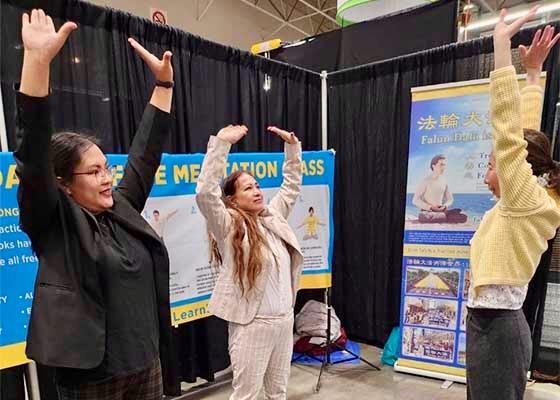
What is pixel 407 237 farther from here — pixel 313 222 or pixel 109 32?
pixel 109 32

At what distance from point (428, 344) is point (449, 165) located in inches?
50.1

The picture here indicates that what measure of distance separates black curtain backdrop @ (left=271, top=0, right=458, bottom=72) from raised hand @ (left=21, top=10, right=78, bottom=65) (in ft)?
9.41

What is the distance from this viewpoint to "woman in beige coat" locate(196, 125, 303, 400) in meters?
1.66

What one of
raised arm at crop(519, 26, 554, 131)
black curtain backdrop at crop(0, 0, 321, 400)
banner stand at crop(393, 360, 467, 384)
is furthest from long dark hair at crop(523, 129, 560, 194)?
banner stand at crop(393, 360, 467, 384)

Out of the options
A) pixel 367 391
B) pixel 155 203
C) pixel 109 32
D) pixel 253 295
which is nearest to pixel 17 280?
pixel 155 203

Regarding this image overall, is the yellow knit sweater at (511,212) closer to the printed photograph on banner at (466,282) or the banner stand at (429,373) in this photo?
the printed photograph on banner at (466,282)

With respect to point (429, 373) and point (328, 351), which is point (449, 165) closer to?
point (429, 373)

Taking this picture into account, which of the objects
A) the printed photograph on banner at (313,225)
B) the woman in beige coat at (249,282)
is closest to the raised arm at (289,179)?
the woman in beige coat at (249,282)

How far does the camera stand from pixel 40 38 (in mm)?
814

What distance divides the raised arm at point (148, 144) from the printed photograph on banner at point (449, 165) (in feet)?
6.59

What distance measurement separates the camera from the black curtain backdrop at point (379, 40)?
9.71 feet

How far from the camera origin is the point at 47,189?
86 cm

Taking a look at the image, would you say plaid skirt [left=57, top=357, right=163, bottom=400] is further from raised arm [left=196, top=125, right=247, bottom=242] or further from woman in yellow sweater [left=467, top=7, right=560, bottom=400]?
woman in yellow sweater [left=467, top=7, right=560, bottom=400]

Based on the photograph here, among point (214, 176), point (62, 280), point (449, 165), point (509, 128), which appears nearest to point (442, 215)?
point (449, 165)
